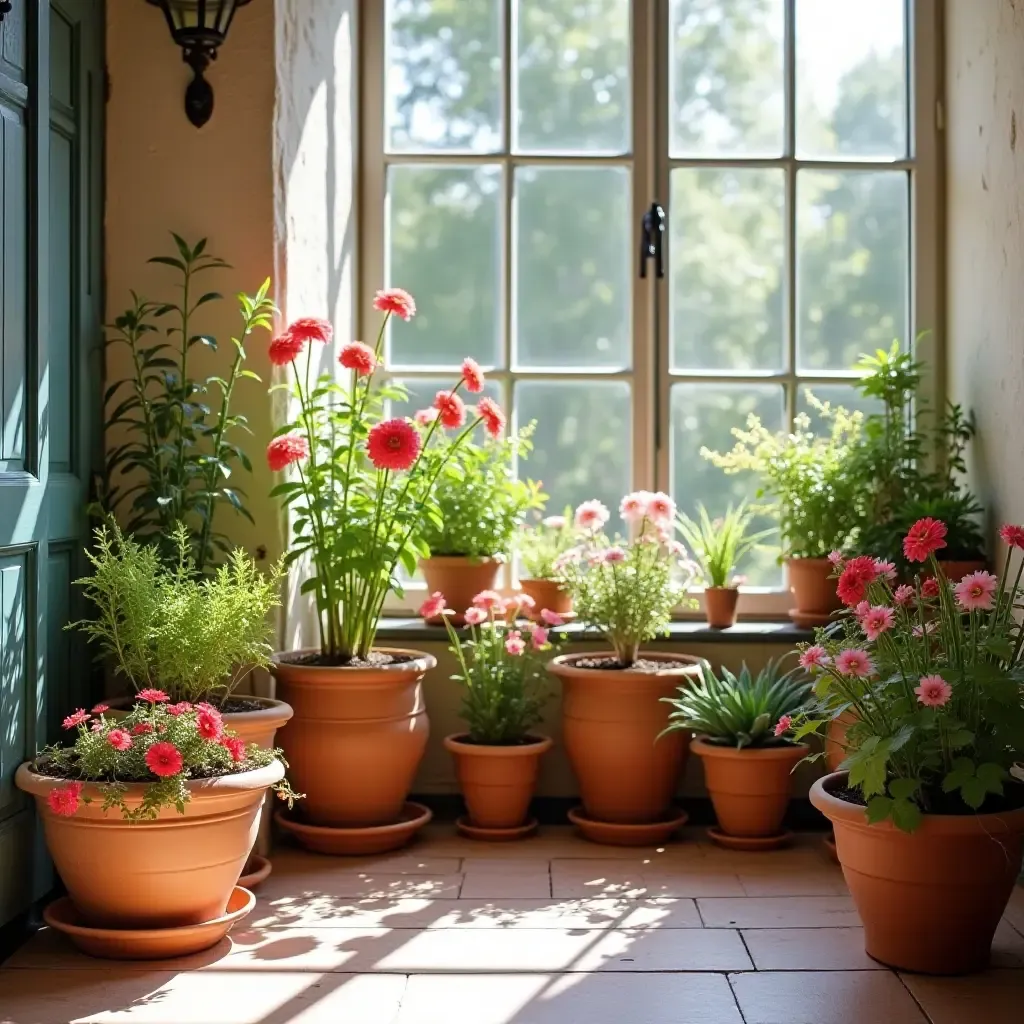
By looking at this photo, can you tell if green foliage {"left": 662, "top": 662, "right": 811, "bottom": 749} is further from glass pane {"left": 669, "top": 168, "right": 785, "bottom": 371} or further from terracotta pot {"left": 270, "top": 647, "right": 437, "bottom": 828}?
glass pane {"left": 669, "top": 168, "right": 785, "bottom": 371}

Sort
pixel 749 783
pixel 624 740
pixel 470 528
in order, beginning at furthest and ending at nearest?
pixel 470 528 < pixel 624 740 < pixel 749 783

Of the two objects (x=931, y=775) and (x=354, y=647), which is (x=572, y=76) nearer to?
(x=354, y=647)

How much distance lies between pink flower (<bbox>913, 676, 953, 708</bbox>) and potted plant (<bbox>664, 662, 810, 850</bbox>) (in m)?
1.06

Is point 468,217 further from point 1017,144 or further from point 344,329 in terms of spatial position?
point 1017,144

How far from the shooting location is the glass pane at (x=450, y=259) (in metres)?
4.43

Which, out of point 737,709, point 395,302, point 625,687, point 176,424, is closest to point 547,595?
point 625,687

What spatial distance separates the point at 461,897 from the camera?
3287mm

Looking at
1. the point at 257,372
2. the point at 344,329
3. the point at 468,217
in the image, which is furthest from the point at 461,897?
the point at 468,217

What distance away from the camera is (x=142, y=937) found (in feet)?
9.20

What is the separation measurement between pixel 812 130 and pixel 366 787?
8.21 feet

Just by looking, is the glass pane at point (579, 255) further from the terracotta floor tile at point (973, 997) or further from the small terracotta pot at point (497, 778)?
the terracotta floor tile at point (973, 997)

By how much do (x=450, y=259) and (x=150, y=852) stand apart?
7.61 ft

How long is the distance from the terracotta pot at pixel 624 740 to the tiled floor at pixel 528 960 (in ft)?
0.91

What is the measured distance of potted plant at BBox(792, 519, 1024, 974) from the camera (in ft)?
8.75
